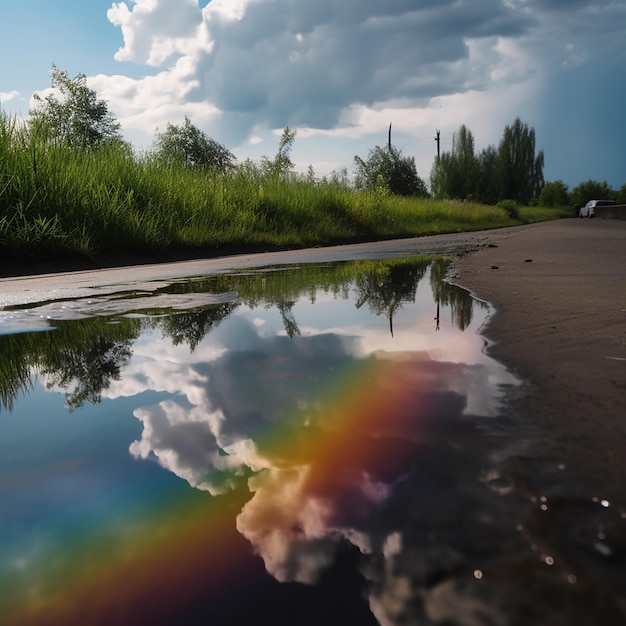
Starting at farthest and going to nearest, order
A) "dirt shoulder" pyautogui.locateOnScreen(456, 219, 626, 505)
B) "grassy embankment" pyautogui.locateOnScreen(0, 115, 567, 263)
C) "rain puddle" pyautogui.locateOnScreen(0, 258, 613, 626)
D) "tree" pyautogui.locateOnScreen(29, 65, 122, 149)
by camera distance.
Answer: "tree" pyautogui.locateOnScreen(29, 65, 122, 149) → "grassy embankment" pyautogui.locateOnScreen(0, 115, 567, 263) → "dirt shoulder" pyautogui.locateOnScreen(456, 219, 626, 505) → "rain puddle" pyautogui.locateOnScreen(0, 258, 613, 626)

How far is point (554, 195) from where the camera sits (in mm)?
69938

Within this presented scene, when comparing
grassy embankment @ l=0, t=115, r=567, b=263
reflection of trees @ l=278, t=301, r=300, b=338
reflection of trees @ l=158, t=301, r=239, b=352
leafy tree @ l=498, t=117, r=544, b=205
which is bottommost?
reflection of trees @ l=278, t=301, r=300, b=338

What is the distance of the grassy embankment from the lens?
7.16 m

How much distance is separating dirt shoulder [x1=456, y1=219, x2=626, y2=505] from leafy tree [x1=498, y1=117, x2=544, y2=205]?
6434 centimetres

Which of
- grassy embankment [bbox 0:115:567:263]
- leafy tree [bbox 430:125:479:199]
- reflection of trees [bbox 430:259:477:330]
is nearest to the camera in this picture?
reflection of trees [bbox 430:259:477:330]

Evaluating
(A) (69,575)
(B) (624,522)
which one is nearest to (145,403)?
(A) (69,575)

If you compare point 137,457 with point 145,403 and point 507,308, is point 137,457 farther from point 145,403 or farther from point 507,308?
point 507,308

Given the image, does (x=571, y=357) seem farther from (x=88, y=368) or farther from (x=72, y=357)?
(x=72, y=357)

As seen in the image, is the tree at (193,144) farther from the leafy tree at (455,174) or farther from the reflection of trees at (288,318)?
the reflection of trees at (288,318)

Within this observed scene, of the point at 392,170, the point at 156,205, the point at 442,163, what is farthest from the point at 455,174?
the point at 156,205

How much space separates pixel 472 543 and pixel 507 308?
2.08 meters

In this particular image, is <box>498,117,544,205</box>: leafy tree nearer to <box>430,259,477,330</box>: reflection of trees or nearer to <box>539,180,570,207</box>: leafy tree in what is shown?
<box>539,180,570,207</box>: leafy tree

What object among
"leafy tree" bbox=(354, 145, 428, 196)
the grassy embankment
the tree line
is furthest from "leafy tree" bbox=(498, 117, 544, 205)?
the grassy embankment

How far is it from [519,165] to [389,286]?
68085mm
